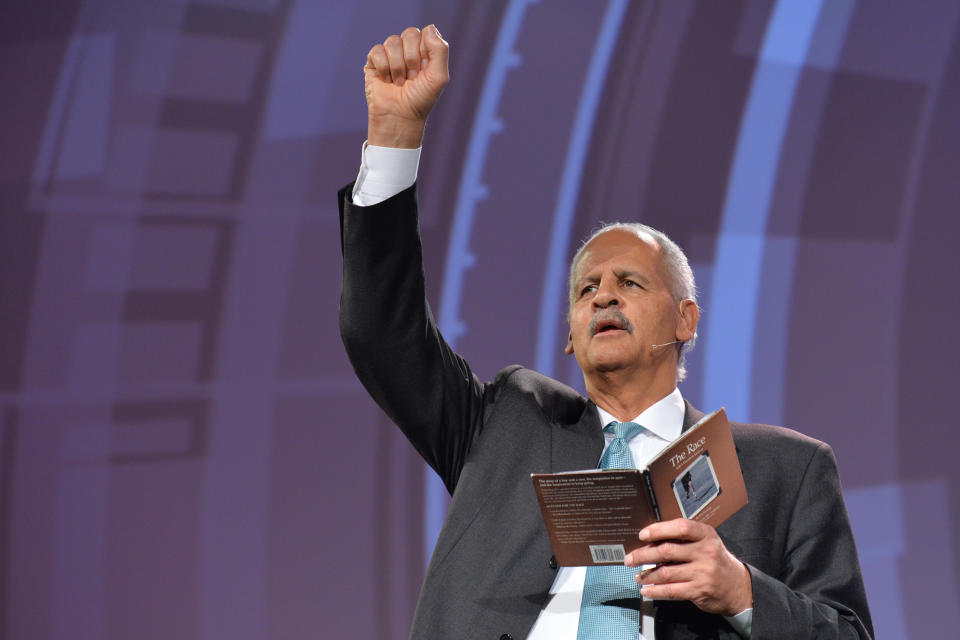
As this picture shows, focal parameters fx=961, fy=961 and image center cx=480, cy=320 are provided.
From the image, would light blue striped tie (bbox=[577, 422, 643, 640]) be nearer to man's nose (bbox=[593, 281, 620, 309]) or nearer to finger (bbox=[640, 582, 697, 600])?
finger (bbox=[640, 582, 697, 600])

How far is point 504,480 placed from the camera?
158 cm

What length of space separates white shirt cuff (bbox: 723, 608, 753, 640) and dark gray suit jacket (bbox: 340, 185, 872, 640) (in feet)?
0.04

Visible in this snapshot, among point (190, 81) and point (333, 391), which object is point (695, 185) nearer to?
point (333, 391)

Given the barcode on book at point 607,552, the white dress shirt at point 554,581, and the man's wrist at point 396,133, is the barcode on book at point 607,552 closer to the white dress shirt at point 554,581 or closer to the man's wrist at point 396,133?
the white dress shirt at point 554,581

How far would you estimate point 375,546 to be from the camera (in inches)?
105

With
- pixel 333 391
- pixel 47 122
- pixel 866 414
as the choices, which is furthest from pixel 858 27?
pixel 47 122

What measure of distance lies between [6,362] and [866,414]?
2.37 meters

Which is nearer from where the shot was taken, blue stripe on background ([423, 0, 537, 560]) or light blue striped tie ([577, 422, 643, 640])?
light blue striped tie ([577, 422, 643, 640])

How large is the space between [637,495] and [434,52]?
2.41 feet

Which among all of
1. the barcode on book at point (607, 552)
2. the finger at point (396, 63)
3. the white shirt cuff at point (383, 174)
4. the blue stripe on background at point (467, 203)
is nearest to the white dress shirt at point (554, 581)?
the white shirt cuff at point (383, 174)

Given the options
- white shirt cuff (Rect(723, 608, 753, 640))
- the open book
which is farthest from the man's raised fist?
white shirt cuff (Rect(723, 608, 753, 640))

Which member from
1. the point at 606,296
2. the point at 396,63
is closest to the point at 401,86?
the point at 396,63

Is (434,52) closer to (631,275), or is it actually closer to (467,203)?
(631,275)

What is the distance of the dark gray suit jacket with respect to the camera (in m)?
1.46
